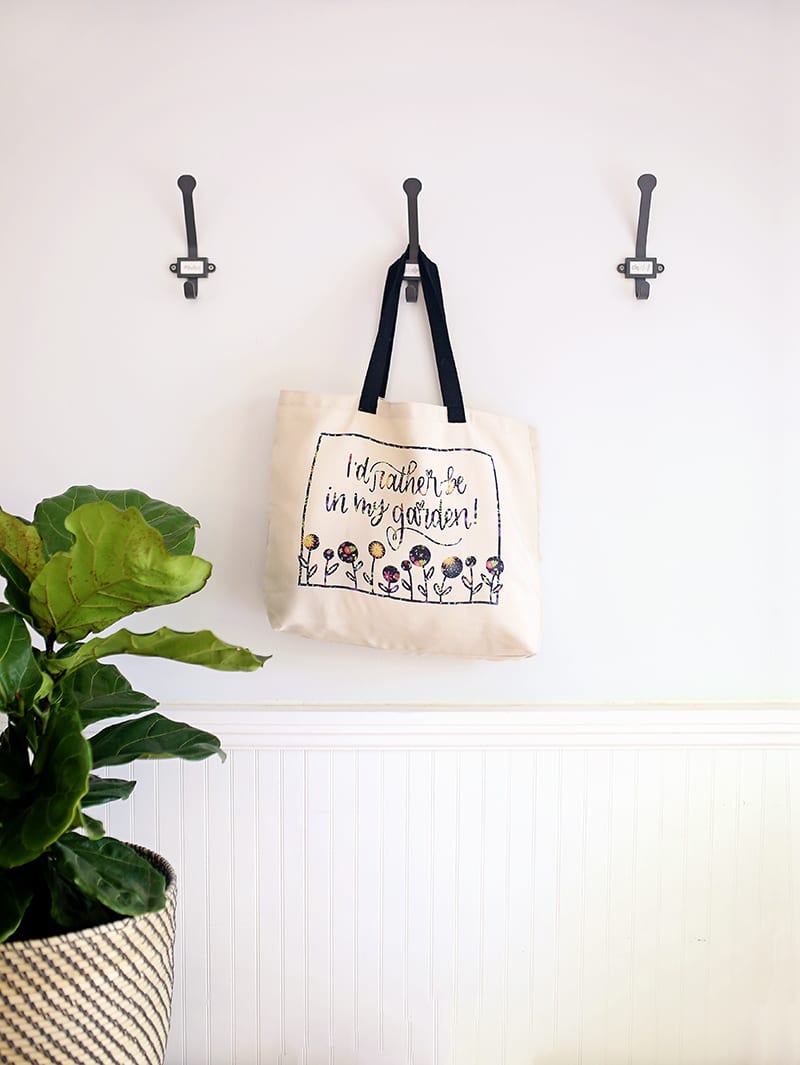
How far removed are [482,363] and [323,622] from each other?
51cm

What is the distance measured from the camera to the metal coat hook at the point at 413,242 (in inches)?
53.7

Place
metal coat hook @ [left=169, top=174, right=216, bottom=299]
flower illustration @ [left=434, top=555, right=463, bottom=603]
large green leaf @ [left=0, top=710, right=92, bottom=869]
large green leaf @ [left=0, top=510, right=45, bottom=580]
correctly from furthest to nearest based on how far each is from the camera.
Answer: metal coat hook @ [left=169, top=174, right=216, bottom=299] → flower illustration @ [left=434, top=555, right=463, bottom=603] → large green leaf @ [left=0, top=510, right=45, bottom=580] → large green leaf @ [left=0, top=710, right=92, bottom=869]

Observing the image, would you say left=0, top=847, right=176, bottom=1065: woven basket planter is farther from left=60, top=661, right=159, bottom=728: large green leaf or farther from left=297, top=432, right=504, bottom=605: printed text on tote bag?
left=297, top=432, right=504, bottom=605: printed text on tote bag

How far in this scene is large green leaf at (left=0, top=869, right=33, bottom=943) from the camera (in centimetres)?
95

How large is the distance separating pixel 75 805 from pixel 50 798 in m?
0.06

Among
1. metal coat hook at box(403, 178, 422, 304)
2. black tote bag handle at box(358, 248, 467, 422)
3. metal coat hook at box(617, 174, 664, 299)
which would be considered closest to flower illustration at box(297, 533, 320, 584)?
black tote bag handle at box(358, 248, 467, 422)

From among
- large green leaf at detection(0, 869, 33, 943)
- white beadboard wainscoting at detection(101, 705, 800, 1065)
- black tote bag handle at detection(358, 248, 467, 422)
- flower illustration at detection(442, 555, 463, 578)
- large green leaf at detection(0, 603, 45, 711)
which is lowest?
white beadboard wainscoting at detection(101, 705, 800, 1065)

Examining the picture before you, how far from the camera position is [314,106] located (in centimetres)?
143

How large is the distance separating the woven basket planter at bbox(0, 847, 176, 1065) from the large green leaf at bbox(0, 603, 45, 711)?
0.28 metres

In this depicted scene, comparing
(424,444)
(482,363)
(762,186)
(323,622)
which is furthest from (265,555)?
(762,186)

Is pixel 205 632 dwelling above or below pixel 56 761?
above

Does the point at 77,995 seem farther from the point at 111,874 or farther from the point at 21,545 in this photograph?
the point at 21,545

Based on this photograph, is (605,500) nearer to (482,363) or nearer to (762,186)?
(482,363)

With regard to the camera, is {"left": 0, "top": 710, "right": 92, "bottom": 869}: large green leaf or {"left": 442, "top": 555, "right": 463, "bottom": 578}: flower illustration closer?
{"left": 0, "top": 710, "right": 92, "bottom": 869}: large green leaf
